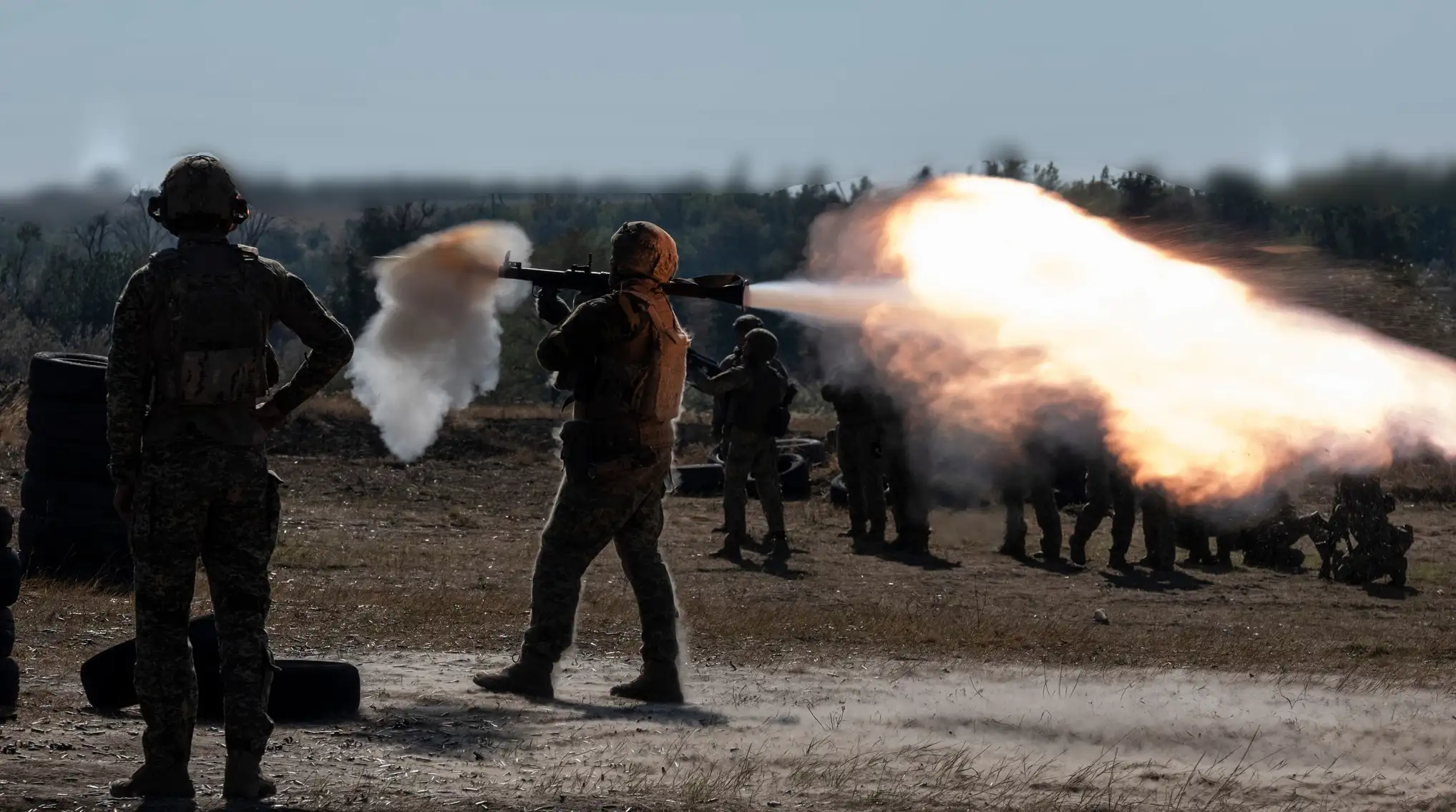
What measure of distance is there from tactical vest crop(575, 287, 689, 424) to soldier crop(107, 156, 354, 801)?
245 centimetres

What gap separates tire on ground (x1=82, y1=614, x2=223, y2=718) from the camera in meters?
7.25

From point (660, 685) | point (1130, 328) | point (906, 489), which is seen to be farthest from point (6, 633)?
point (906, 489)

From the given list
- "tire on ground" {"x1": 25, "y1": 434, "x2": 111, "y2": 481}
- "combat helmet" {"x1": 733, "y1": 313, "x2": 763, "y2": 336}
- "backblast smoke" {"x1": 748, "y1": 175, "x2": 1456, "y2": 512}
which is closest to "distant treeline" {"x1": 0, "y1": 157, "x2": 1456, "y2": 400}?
"backblast smoke" {"x1": 748, "y1": 175, "x2": 1456, "y2": 512}

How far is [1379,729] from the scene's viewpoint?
8094 millimetres

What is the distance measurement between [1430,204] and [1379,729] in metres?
9.05

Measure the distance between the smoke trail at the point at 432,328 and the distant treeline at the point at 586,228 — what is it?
51.1 inches

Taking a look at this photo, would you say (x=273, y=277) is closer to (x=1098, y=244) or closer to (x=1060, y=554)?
(x=1098, y=244)

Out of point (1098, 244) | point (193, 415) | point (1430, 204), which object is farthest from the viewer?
point (1430, 204)

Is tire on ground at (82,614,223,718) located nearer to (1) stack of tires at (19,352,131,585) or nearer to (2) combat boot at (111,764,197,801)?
(2) combat boot at (111,764,197,801)

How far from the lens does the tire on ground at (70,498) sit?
11.8 meters

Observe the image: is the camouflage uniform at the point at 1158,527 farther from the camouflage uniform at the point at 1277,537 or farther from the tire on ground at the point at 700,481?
Answer: the tire on ground at the point at 700,481

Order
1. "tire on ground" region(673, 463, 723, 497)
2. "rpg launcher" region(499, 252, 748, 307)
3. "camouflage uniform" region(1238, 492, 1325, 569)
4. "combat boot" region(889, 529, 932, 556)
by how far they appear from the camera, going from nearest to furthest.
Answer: "rpg launcher" region(499, 252, 748, 307)
"camouflage uniform" region(1238, 492, 1325, 569)
"combat boot" region(889, 529, 932, 556)
"tire on ground" region(673, 463, 723, 497)

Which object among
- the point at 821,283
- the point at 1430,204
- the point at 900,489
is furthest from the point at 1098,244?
the point at 900,489

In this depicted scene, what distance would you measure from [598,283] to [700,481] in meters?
15.1
